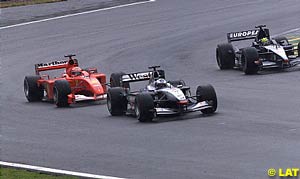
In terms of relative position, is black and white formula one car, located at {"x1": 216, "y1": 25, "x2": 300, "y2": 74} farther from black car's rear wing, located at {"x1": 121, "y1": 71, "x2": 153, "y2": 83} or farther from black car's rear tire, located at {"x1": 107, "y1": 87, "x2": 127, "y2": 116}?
black car's rear tire, located at {"x1": 107, "y1": 87, "x2": 127, "y2": 116}

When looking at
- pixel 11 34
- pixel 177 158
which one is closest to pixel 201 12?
pixel 11 34

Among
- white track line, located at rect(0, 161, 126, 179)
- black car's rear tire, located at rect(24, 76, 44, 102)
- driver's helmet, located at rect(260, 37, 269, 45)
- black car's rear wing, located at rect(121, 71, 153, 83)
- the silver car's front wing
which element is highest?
driver's helmet, located at rect(260, 37, 269, 45)

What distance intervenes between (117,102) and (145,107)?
4.95 feet

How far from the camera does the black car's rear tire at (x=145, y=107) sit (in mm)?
18828

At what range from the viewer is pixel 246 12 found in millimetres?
40031

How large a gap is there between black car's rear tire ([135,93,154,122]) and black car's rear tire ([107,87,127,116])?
126 cm

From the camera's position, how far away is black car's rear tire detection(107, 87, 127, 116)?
2019 cm

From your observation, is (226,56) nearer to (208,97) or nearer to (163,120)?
(208,97)

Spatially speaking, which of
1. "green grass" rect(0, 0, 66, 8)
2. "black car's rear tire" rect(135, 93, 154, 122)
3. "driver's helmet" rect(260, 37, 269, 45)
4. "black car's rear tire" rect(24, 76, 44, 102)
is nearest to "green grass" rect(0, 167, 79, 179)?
"black car's rear tire" rect(135, 93, 154, 122)

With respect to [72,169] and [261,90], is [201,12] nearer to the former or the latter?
[261,90]

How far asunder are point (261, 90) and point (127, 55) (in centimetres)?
973

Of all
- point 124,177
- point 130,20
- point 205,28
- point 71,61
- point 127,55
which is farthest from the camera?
point 130,20

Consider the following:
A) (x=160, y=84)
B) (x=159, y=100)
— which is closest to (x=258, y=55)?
(x=160, y=84)

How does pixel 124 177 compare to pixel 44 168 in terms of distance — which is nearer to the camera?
pixel 124 177
